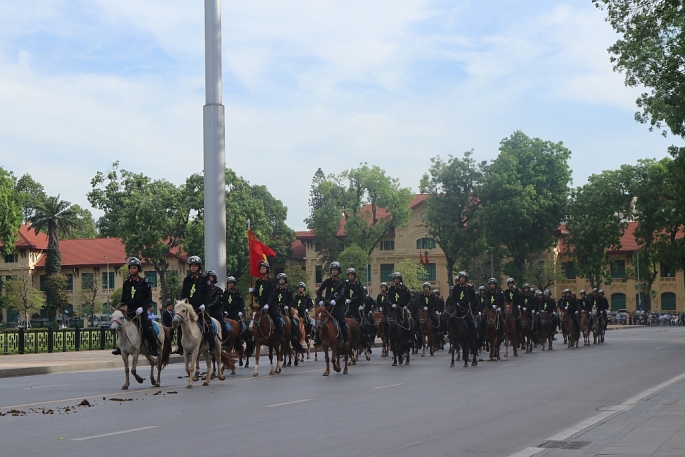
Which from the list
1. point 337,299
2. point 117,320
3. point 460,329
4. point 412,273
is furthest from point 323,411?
point 412,273

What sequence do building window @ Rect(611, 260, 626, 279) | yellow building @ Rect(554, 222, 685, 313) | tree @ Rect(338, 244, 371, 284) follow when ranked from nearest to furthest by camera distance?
tree @ Rect(338, 244, 371, 284), yellow building @ Rect(554, 222, 685, 313), building window @ Rect(611, 260, 626, 279)

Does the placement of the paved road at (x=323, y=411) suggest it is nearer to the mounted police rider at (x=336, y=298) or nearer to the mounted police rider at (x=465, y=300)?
the mounted police rider at (x=336, y=298)

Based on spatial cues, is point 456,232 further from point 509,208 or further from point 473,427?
point 473,427

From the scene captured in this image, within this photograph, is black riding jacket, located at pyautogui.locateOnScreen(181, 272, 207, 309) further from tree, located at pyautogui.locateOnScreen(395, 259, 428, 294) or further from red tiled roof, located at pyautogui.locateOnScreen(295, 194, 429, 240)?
red tiled roof, located at pyautogui.locateOnScreen(295, 194, 429, 240)

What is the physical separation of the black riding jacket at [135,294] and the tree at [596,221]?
73.6 metres

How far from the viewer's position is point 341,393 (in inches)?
682

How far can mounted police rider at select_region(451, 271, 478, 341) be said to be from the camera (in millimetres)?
25516

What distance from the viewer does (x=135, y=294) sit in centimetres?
1898

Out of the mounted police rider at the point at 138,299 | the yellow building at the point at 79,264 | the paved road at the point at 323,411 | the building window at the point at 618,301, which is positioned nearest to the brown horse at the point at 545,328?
the paved road at the point at 323,411

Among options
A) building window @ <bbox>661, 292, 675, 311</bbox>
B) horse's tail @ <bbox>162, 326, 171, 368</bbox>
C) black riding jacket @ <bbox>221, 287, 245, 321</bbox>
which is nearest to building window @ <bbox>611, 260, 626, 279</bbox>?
building window @ <bbox>661, 292, 675, 311</bbox>

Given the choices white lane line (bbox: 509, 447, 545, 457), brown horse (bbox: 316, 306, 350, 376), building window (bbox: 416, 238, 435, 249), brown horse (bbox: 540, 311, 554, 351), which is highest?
building window (bbox: 416, 238, 435, 249)

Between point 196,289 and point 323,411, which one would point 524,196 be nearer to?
point 196,289

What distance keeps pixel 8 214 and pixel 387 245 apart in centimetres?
4263

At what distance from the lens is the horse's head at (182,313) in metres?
18.8
